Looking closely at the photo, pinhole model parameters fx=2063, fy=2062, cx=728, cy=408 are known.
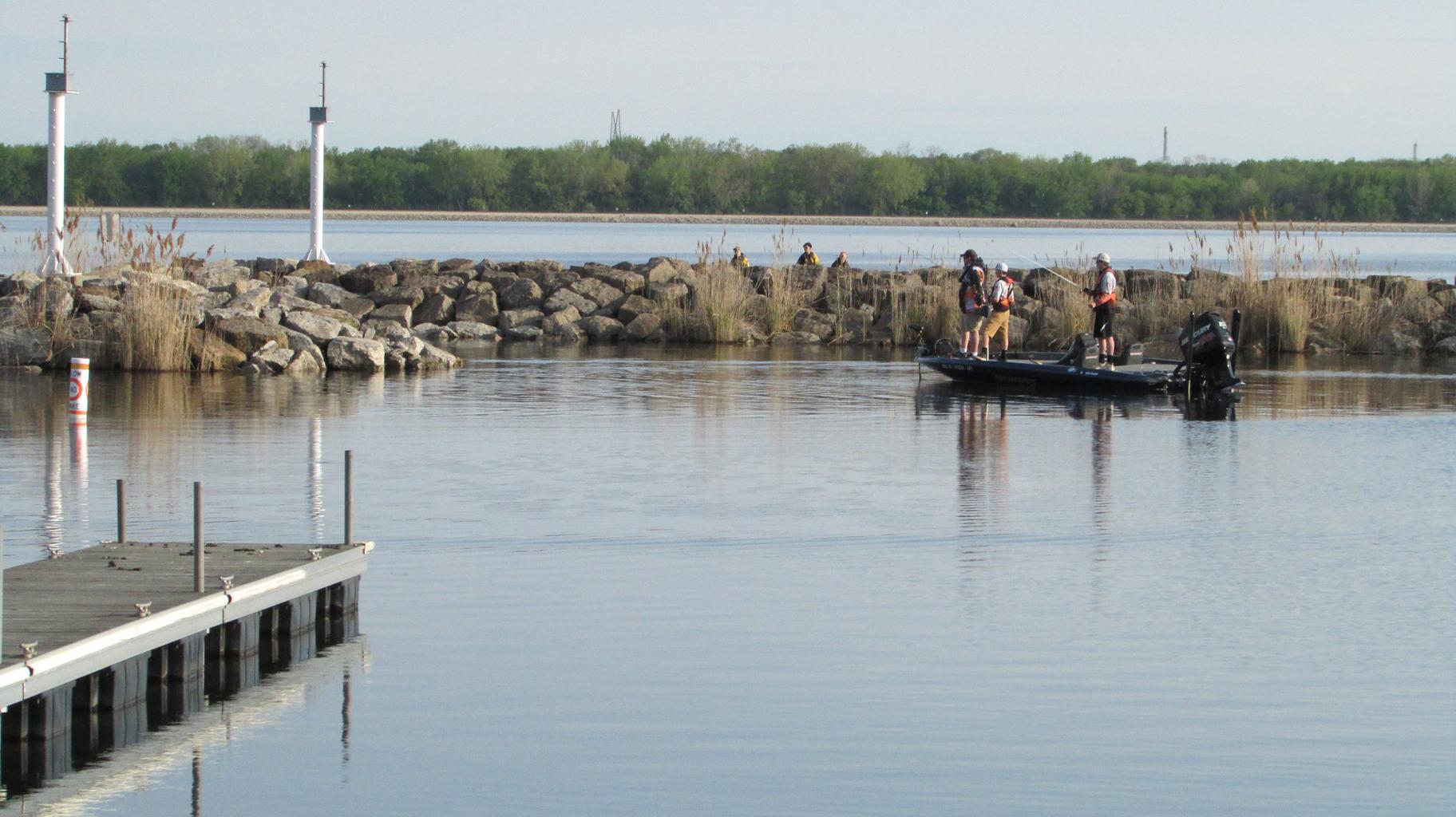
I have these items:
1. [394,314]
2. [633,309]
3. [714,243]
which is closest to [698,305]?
[633,309]

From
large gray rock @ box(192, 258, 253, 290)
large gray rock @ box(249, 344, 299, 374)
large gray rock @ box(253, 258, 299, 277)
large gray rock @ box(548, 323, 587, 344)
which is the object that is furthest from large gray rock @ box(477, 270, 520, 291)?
large gray rock @ box(249, 344, 299, 374)

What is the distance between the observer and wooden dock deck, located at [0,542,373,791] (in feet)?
29.4

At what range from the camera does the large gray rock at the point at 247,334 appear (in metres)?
28.8

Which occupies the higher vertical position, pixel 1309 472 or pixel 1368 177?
pixel 1368 177

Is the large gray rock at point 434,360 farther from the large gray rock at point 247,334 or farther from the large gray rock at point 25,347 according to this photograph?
the large gray rock at point 25,347

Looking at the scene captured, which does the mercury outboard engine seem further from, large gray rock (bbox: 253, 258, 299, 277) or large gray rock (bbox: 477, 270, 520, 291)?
large gray rock (bbox: 253, 258, 299, 277)

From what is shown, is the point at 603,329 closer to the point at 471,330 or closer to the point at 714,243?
the point at 471,330

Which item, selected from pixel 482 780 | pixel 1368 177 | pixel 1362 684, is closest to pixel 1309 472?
pixel 1362 684

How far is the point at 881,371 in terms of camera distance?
31047 mm

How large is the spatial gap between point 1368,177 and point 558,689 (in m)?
130

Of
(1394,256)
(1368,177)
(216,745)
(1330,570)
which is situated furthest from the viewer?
(1368,177)

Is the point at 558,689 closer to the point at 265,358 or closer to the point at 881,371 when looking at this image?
the point at 265,358

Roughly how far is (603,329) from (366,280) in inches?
197

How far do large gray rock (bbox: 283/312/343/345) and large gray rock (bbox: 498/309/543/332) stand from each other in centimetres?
932
